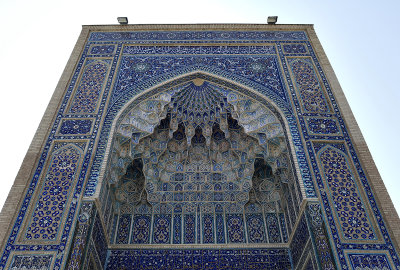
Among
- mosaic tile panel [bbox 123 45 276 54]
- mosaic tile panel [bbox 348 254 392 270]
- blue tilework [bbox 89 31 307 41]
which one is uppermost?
blue tilework [bbox 89 31 307 41]

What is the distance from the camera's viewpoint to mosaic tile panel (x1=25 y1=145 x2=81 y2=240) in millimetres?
4410

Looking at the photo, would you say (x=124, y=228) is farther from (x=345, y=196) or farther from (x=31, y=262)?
(x=345, y=196)

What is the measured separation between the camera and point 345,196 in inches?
189

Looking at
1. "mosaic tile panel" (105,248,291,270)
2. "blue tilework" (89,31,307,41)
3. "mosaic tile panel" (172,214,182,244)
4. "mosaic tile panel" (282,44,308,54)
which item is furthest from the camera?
"blue tilework" (89,31,307,41)

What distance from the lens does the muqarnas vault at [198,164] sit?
4504 mm

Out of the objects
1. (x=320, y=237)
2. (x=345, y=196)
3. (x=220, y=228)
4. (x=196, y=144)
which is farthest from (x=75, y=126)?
(x=345, y=196)

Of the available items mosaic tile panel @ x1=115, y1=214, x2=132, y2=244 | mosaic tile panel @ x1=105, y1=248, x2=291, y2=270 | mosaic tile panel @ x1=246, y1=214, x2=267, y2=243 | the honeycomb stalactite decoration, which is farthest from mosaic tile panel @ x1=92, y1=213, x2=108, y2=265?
mosaic tile panel @ x1=246, y1=214, x2=267, y2=243

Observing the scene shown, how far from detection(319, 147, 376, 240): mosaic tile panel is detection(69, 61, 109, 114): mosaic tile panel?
3.37m

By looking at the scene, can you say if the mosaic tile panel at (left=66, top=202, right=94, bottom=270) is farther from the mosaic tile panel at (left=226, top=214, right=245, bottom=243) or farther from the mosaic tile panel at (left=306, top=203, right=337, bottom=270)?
the mosaic tile panel at (left=306, top=203, right=337, bottom=270)

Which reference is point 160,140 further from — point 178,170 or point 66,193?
point 66,193

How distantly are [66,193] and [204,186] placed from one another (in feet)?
7.60

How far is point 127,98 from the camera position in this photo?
19.7 feet

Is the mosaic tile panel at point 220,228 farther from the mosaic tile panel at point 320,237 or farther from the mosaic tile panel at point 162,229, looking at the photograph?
the mosaic tile panel at point 320,237

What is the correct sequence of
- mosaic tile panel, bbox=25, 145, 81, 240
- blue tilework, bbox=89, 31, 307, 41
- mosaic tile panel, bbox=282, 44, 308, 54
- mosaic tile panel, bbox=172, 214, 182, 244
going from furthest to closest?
1. blue tilework, bbox=89, 31, 307, 41
2. mosaic tile panel, bbox=282, 44, 308, 54
3. mosaic tile panel, bbox=172, 214, 182, 244
4. mosaic tile panel, bbox=25, 145, 81, 240
